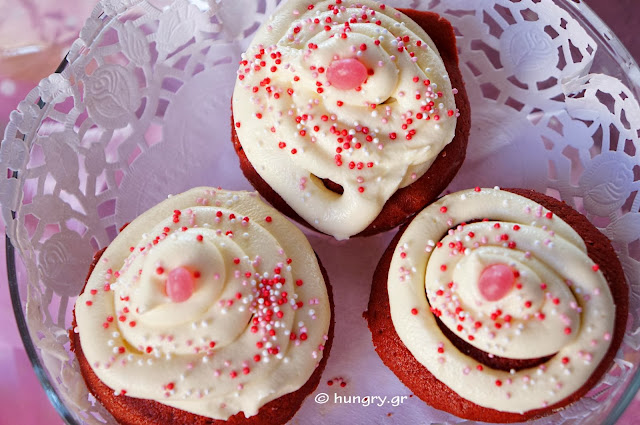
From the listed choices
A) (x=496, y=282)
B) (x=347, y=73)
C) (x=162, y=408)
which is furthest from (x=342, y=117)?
(x=162, y=408)

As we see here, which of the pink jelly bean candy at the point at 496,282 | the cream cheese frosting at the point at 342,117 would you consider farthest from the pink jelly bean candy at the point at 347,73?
the pink jelly bean candy at the point at 496,282

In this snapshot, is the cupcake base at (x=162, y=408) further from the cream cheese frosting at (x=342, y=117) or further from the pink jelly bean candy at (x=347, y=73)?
the pink jelly bean candy at (x=347, y=73)

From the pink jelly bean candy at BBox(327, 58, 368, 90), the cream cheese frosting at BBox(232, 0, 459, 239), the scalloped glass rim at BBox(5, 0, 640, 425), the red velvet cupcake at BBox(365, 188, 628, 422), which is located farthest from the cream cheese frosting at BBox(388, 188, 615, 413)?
the pink jelly bean candy at BBox(327, 58, 368, 90)

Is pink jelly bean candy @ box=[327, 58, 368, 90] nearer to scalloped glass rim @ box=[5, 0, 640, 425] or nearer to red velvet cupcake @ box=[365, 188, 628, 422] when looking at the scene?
red velvet cupcake @ box=[365, 188, 628, 422]

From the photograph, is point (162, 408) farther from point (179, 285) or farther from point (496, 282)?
→ point (496, 282)

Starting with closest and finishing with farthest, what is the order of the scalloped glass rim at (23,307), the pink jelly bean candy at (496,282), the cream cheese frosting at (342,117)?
the pink jelly bean candy at (496,282) < the scalloped glass rim at (23,307) < the cream cheese frosting at (342,117)
